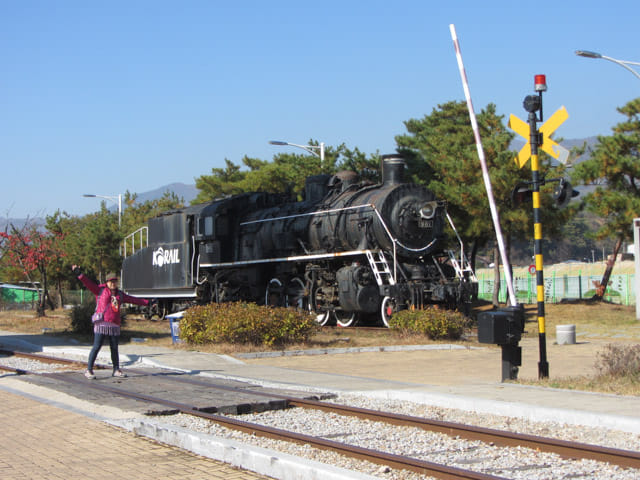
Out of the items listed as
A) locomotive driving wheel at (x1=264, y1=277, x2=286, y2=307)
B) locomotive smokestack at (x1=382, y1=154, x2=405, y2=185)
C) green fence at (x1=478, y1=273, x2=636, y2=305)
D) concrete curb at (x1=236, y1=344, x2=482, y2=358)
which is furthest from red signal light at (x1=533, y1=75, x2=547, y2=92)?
green fence at (x1=478, y1=273, x2=636, y2=305)

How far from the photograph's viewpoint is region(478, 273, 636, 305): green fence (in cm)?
4125

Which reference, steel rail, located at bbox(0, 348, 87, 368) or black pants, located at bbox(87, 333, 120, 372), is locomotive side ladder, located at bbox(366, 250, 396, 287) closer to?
steel rail, located at bbox(0, 348, 87, 368)

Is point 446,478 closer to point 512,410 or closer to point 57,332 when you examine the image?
point 512,410

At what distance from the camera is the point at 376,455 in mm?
6777

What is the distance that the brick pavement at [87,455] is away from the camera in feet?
21.4

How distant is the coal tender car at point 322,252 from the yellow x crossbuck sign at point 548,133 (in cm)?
915

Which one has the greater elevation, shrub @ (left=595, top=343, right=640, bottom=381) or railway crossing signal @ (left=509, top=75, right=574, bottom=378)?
railway crossing signal @ (left=509, top=75, right=574, bottom=378)

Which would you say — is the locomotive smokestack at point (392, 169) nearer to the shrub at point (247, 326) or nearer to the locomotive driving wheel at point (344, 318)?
the locomotive driving wheel at point (344, 318)

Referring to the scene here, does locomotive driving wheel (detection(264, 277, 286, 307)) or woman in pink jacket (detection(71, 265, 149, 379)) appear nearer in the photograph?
woman in pink jacket (detection(71, 265, 149, 379))

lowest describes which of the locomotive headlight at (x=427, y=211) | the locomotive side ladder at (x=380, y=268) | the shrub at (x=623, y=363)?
the shrub at (x=623, y=363)

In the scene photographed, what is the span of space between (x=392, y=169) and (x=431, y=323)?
6.26m

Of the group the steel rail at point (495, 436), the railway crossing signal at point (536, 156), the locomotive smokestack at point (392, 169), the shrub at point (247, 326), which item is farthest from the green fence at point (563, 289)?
the steel rail at point (495, 436)

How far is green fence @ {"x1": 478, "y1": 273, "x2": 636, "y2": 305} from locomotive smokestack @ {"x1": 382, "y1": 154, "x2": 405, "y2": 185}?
1868cm

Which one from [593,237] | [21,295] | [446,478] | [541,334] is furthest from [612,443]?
[21,295]
